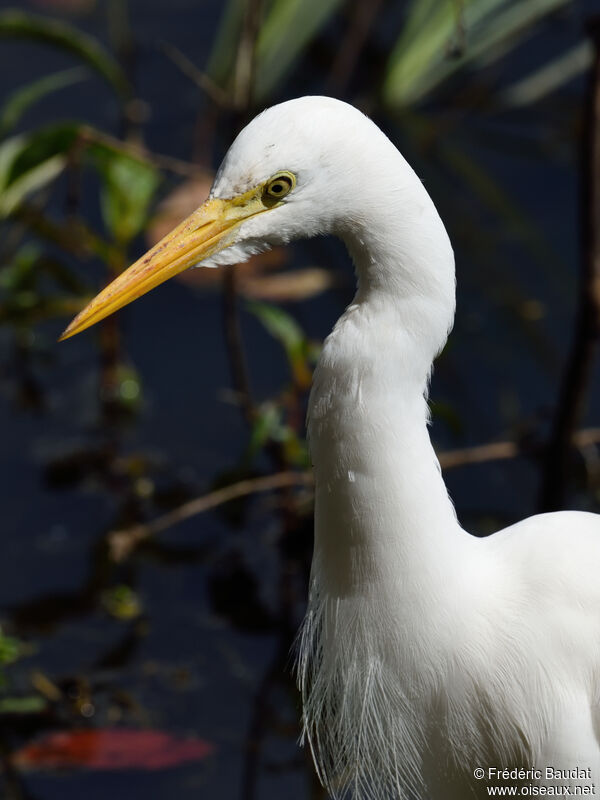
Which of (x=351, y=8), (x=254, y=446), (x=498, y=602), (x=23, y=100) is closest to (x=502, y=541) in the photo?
(x=498, y=602)

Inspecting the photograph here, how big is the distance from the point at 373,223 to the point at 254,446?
1130mm

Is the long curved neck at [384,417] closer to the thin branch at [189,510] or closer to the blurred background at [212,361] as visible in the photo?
the blurred background at [212,361]

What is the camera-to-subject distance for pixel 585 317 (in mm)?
2479

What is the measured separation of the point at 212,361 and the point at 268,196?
1.98m

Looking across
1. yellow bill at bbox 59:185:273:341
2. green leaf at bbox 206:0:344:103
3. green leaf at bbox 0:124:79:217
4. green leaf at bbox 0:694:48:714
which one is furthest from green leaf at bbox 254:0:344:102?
yellow bill at bbox 59:185:273:341

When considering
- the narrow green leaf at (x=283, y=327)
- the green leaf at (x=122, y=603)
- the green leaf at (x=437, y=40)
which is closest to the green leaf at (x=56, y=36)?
the narrow green leaf at (x=283, y=327)

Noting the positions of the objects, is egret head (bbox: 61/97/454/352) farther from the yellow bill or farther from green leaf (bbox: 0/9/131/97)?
green leaf (bbox: 0/9/131/97)

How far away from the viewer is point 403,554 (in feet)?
4.84

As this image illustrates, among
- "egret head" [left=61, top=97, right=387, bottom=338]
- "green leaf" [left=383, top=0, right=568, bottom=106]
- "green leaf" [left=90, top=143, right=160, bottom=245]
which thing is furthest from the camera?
"green leaf" [left=383, top=0, right=568, bottom=106]

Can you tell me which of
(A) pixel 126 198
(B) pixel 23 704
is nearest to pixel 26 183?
(A) pixel 126 198

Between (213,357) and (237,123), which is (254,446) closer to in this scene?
(237,123)

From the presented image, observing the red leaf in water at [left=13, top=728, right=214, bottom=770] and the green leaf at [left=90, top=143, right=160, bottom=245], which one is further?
the green leaf at [left=90, top=143, right=160, bottom=245]

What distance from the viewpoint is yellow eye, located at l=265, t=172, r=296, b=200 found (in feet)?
4.13

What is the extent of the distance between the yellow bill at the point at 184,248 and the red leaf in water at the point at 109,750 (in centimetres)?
121
